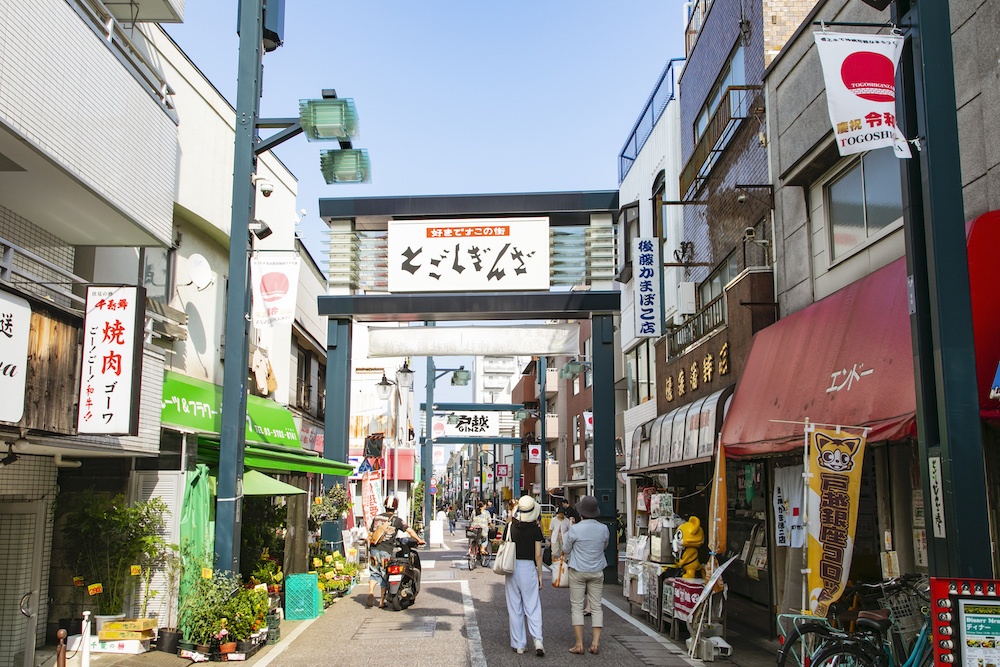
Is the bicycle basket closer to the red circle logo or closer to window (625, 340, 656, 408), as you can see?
the red circle logo

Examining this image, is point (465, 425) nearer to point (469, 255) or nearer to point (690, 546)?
point (469, 255)

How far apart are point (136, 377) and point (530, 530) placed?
5.24 m

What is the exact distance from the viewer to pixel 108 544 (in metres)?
11.1

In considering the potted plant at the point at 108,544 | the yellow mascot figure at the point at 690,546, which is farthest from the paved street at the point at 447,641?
the yellow mascot figure at the point at 690,546

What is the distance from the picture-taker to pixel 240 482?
38.6 feet

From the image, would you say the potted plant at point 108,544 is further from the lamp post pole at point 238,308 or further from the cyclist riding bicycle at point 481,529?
the cyclist riding bicycle at point 481,529

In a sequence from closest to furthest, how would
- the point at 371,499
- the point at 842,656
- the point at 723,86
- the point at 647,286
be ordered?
the point at 842,656, the point at 723,86, the point at 647,286, the point at 371,499

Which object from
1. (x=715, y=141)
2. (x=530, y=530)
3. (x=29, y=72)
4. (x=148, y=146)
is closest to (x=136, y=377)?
(x=29, y=72)

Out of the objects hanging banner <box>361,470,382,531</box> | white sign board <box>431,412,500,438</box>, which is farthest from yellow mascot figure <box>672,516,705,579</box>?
white sign board <box>431,412,500,438</box>

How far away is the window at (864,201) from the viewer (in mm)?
10664

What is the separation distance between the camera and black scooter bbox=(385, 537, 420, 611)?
1520cm

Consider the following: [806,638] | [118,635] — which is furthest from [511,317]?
[806,638]

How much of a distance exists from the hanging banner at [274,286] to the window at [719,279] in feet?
27.3

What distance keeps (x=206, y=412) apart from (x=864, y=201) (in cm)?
1015
